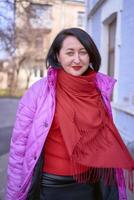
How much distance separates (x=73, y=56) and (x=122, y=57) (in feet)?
20.2

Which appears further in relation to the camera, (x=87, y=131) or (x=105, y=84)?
(x=105, y=84)

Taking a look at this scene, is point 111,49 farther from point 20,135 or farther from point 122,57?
point 20,135

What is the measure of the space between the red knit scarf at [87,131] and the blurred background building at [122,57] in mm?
5141

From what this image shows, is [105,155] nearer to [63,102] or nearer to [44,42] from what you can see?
[63,102]

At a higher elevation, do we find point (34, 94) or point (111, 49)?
point (111, 49)

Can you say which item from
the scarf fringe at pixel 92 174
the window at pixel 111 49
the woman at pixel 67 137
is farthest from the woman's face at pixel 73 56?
the window at pixel 111 49

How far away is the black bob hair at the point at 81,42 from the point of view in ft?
8.31

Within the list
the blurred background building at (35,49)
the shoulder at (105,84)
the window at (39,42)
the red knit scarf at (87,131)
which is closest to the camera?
the red knit scarf at (87,131)

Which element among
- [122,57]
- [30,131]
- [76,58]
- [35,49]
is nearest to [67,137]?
[30,131]

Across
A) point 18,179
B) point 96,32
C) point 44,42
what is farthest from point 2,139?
point 44,42

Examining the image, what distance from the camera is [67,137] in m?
2.42

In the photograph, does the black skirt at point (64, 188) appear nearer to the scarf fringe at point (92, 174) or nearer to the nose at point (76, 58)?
the scarf fringe at point (92, 174)

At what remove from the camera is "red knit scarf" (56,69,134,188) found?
243 centimetres

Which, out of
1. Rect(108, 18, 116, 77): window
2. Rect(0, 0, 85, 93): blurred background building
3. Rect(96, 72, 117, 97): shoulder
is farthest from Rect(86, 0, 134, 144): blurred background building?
Rect(0, 0, 85, 93): blurred background building
